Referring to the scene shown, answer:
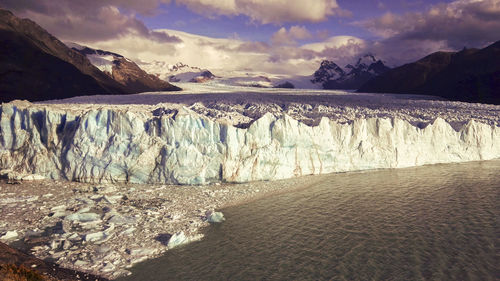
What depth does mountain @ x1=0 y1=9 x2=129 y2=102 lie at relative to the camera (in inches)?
1997

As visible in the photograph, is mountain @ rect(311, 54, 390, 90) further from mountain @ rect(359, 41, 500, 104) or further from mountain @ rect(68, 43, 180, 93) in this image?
mountain @ rect(68, 43, 180, 93)

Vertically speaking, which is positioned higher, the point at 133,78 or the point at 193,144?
the point at 133,78

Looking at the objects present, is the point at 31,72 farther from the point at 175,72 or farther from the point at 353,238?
the point at 175,72

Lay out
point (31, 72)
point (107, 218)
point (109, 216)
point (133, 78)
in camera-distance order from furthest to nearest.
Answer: point (133, 78) < point (31, 72) < point (109, 216) < point (107, 218)

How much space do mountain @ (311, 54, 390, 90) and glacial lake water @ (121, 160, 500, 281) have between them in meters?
151

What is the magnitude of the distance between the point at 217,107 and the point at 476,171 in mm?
21053

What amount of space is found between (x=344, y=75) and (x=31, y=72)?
171 meters

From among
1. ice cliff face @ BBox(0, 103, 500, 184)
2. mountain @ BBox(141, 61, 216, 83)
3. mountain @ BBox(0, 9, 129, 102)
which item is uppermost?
mountain @ BBox(141, 61, 216, 83)

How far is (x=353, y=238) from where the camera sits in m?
13.1

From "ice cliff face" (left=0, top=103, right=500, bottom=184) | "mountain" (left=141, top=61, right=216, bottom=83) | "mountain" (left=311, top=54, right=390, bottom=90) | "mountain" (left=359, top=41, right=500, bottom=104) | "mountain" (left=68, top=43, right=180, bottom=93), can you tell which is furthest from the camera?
"mountain" (left=311, top=54, right=390, bottom=90)

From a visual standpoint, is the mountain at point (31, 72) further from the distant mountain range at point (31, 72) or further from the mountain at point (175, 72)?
the mountain at point (175, 72)

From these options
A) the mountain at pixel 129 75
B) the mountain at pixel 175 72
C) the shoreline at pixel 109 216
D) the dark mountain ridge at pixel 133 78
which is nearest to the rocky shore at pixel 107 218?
the shoreline at pixel 109 216

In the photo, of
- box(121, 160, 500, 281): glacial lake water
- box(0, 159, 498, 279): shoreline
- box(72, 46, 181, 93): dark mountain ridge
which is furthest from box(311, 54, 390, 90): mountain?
box(0, 159, 498, 279): shoreline

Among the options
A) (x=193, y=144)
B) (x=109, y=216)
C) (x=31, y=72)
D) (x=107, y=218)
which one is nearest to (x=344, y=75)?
(x=31, y=72)
